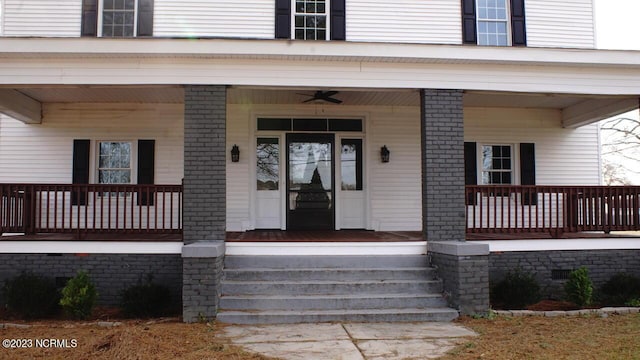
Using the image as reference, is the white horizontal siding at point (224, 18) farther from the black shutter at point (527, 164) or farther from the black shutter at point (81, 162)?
the black shutter at point (527, 164)

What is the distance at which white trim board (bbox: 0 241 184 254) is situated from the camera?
7.23m

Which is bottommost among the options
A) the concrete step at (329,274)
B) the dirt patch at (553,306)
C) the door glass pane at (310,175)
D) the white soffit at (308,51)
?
the dirt patch at (553,306)

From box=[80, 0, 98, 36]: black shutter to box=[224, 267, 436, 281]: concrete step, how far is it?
5696mm

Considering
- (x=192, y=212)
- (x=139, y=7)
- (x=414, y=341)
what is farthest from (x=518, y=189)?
(x=139, y=7)

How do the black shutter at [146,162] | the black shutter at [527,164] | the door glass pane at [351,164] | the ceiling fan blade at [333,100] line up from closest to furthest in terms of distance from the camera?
the ceiling fan blade at [333,100] → the black shutter at [146,162] → the door glass pane at [351,164] → the black shutter at [527,164]

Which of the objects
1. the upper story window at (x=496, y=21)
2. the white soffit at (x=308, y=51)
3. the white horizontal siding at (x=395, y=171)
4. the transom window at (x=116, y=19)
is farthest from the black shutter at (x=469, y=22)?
the transom window at (x=116, y=19)

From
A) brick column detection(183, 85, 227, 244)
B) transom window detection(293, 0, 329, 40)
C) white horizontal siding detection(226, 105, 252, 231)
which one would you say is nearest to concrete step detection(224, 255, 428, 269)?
brick column detection(183, 85, 227, 244)

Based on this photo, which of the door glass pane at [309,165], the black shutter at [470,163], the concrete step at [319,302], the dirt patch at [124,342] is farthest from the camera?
the black shutter at [470,163]

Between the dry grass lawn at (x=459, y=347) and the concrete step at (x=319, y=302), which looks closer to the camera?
the dry grass lawn at (x=459, y=347)

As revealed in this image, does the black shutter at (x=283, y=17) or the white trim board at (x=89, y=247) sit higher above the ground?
the black shutter at (x=283, y=17)

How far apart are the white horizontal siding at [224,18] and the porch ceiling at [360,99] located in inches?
47.2

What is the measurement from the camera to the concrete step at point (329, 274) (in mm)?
7051

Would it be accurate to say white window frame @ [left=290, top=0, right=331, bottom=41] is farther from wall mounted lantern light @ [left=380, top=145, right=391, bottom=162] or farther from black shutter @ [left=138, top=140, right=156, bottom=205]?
black shutter @ [left=138, top=140, right=156, bottom=205]

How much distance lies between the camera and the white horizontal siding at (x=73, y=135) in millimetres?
9875
